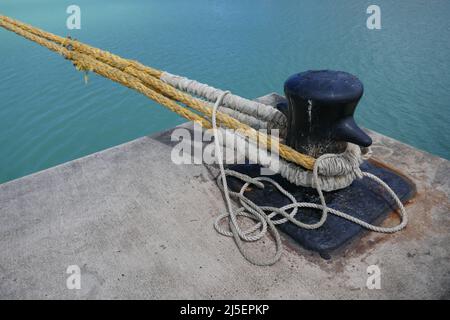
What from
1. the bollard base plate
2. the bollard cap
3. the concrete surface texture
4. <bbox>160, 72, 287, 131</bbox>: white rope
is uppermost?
the bollard cap

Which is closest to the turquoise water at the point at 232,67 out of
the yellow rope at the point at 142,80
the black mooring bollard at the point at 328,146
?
the yellow rope at the point at 142,80

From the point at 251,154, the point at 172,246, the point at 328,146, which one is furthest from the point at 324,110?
the point at 172,246

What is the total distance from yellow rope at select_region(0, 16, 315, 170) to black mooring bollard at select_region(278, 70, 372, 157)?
113mm

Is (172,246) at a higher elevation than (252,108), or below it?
below

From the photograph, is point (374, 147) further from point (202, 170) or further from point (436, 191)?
point (202, 170)

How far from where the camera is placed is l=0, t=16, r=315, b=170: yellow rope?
1.80 m

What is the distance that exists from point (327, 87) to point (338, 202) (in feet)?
2.13

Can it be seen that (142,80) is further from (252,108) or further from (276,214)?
(276,214)

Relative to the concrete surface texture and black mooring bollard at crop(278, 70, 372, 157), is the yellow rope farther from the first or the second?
the concrete surface texture

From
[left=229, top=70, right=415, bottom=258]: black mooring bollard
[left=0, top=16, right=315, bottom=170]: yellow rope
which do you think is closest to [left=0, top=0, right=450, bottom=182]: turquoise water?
[left=0, top=16, right=315, bottom=170]: yellow rope

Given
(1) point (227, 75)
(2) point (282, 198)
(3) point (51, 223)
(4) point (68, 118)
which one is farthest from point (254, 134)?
(1) point (227, 75)

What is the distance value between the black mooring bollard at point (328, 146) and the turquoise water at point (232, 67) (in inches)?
136

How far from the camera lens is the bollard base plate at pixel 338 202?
1.59 metres

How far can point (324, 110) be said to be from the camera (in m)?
1.60
